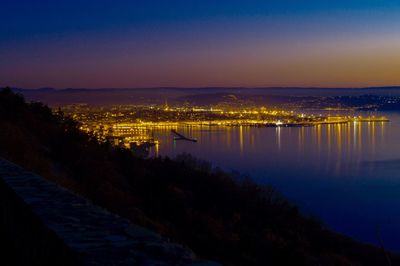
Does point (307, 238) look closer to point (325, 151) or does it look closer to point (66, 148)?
point (66, 148)

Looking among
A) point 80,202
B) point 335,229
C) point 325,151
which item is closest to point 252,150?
point 325,151

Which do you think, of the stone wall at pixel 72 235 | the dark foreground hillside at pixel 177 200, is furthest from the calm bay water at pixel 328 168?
the stone wall at pixel 72 235

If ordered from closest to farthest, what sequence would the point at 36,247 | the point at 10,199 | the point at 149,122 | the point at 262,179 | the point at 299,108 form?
the point at 36,247 < the point at 10,199 < the point at 262,179 < the point at 149,122 < the point at 299,108

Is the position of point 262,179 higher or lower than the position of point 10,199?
lower

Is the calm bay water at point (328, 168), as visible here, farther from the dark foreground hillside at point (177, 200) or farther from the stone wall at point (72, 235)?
the stone wall at point (72, 235)

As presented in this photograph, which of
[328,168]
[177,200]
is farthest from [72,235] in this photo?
[328,168]

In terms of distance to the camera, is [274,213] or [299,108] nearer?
[274,213]
